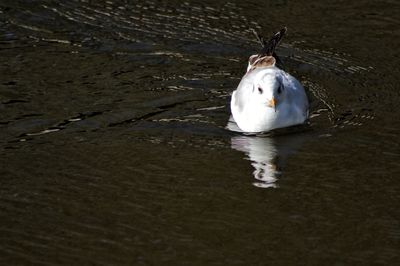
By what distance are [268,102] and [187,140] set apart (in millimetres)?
976

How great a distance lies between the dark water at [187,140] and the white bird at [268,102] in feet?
0.49

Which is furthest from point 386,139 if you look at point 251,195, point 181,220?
point 181,220

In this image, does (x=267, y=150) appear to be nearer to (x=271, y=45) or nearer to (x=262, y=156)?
(x=262, y=156)

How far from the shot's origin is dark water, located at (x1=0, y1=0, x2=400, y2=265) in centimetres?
726

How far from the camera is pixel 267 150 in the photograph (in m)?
9.12

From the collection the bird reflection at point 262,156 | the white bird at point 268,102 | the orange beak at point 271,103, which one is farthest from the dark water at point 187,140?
the orange beak at point 271,103

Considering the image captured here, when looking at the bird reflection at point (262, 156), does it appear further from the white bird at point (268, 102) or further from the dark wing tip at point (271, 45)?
the dark wing tip at point (271, 45)

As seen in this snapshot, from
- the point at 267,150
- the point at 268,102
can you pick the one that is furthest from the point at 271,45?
the point at 267,150

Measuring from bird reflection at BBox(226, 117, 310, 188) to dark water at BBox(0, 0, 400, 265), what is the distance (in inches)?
1.0

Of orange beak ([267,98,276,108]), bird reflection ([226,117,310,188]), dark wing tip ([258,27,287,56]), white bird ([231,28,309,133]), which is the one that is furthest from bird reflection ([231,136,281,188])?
dark wing tip ([258,27,287,56])

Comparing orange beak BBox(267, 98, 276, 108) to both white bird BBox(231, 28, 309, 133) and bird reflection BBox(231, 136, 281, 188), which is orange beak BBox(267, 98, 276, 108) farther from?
bird reflection BBox(231, 136, 281, 188)

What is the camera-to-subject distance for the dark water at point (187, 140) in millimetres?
7258

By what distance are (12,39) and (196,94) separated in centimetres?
232

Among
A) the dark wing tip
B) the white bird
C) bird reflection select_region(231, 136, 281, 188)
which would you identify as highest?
the dark wing tip
